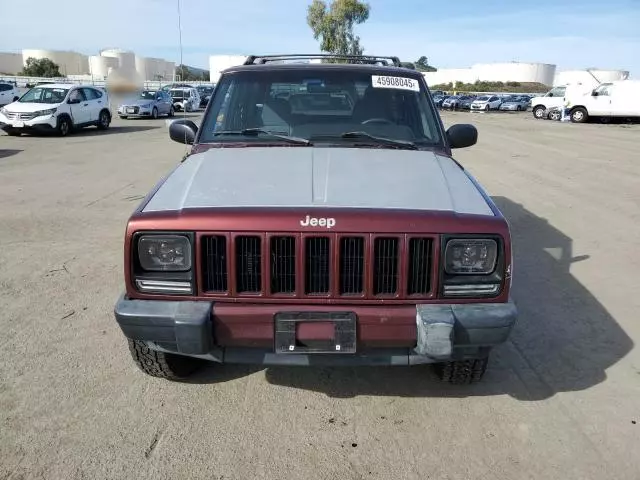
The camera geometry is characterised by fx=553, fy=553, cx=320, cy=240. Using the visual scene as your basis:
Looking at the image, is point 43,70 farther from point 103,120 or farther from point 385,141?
point 385,141

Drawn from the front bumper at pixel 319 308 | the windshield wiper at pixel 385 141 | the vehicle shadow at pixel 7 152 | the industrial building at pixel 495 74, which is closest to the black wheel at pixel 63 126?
the vehicle shadow at pixel 7 152

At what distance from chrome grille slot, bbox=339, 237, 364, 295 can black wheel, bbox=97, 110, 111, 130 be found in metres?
20.1

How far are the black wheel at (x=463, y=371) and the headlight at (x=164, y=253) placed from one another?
1611 mm

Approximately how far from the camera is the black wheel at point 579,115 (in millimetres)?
29744

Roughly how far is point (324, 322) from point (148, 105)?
89.7 feet

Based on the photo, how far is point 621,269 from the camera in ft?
18.1

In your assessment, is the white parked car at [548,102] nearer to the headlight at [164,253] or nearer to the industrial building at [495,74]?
the headlight at [164,253]

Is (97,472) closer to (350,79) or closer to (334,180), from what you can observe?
(334,180)

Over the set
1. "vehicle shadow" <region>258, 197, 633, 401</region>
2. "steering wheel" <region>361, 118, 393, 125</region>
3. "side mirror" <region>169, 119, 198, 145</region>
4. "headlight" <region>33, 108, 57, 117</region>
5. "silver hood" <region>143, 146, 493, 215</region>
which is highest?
"steering wheel" <region>361, 118, 393, 125</region>

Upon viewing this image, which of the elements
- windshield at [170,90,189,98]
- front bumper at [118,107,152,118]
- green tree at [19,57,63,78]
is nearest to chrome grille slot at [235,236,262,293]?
front bumper at [118,107,152,118]

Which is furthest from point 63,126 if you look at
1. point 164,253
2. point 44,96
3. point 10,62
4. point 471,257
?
point 10,62

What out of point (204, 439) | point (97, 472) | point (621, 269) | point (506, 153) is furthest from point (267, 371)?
point (506, 153)

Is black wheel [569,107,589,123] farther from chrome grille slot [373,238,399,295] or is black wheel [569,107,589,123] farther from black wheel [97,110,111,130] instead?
chrome grille slot [373,238,399,295]

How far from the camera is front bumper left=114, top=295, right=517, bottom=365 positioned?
2648 mm
